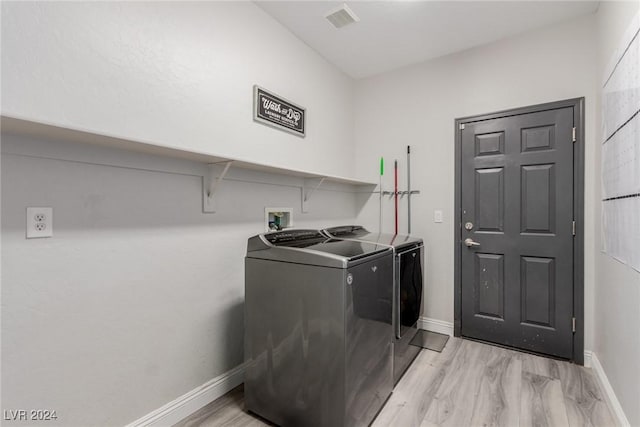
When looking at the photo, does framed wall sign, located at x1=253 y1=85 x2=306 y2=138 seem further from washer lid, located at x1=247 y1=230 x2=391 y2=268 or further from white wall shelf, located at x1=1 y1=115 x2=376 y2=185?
washer lid, located at x1=247 y1=230 x2=391 y2=268

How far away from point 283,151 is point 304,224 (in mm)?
633

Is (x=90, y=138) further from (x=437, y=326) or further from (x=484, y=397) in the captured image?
(x=437, y=326)

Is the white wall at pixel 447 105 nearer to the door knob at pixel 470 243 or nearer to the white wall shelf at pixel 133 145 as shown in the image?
the door knob at pixel 470 243

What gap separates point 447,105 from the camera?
108 inches

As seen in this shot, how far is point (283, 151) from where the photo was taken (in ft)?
7.75

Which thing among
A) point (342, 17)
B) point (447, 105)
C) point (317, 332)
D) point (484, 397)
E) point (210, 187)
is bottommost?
point (484, 397)

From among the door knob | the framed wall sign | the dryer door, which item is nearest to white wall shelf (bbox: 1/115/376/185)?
the framed wall sign

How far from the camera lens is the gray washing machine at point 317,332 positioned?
1399mm

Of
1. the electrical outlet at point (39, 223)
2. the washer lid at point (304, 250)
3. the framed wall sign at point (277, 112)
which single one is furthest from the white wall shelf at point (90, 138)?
the framed wall sign at point (277, 112)

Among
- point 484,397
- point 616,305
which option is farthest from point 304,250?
point 616,305

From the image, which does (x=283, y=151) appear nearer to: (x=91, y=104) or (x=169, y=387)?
(x=91, y=104)

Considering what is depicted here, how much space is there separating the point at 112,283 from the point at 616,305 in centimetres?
263

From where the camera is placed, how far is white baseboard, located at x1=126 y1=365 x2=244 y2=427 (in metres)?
1.52

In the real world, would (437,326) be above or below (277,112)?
below
